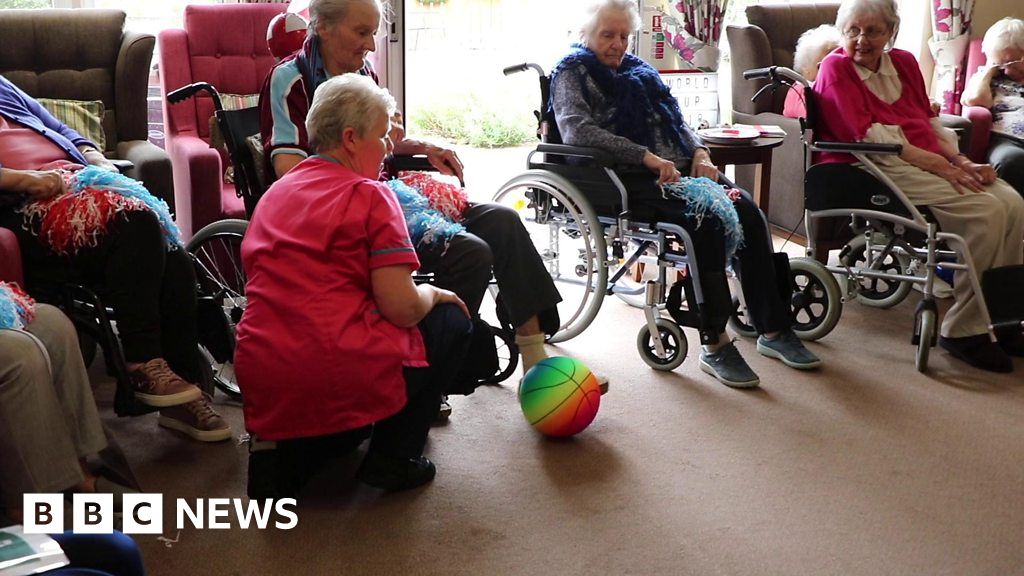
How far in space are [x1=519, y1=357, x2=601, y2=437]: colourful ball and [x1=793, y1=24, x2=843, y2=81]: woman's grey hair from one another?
2.02m

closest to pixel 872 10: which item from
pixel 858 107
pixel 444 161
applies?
pixel 858 107

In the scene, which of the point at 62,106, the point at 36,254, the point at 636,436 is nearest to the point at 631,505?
the point at 636,436

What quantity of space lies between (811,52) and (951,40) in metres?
1.51

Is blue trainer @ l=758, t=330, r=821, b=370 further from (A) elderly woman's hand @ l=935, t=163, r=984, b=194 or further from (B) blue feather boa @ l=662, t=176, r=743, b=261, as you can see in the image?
(A) elderly woman's hand @ l=935, t=163, r=984, b=194

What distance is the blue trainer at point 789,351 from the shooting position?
329 cm

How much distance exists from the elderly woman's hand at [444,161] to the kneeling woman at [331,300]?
568mm

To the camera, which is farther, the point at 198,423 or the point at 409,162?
the point at 409,162

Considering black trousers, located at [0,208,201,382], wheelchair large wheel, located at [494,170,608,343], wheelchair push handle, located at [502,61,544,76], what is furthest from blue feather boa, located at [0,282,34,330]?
wheelchair push handle, located at [502,61,544,76]

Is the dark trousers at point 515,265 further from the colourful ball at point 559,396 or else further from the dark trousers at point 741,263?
the dark trousers at point 741,263

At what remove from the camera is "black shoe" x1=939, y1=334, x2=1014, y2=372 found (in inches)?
130

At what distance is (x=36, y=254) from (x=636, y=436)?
1523mm

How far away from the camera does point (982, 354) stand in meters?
3.31

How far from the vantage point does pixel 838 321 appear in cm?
364

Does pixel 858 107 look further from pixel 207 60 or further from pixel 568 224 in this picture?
pixel 207 60
